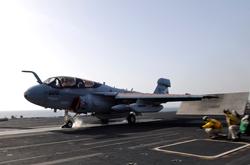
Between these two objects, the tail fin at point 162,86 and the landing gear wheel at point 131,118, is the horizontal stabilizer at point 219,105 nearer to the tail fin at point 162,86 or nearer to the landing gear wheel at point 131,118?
the tail fin at point 162,86

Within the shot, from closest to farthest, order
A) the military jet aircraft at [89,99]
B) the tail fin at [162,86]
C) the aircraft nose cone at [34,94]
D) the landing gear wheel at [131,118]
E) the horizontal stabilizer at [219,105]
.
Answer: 1. the aircraft nose cone at [34,94]
2. the military jet aircraft at [89,99]
3. the landing gear wheel at [131,118]
4. the tail fin at [162,86]
5. the horizontal stabilizer at [219,105]

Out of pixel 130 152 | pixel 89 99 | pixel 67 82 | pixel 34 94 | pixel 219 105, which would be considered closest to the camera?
pixel 130 152

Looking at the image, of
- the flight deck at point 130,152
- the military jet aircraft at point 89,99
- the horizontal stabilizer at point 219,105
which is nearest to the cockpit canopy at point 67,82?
the military jet aircraft at point 89,99

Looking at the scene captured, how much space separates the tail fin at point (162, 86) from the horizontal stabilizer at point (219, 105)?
6.76 m

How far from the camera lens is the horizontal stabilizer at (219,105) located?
47719 millimetres

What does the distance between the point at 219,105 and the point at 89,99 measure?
121 feet

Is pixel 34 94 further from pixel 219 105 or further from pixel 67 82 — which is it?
pixel 219 105

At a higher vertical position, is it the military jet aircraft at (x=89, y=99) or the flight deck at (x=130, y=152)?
the military jet aircraft at (x=89, y=99)

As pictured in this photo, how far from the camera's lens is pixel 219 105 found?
193 feet

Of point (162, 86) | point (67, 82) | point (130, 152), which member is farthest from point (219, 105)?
point (130, 152)

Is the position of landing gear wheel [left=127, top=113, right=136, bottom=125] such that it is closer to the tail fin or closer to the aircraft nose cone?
the aircraft nose cone

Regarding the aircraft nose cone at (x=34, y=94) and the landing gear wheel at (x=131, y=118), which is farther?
the landing gear wheel at (x=131, y=118)

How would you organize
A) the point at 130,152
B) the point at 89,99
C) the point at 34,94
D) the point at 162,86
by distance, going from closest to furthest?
the point at 130,152, the point at 34,94, the point at 89,99, the point at 162,86

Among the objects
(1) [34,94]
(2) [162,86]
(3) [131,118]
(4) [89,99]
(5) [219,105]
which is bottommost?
(3) [131,118]
